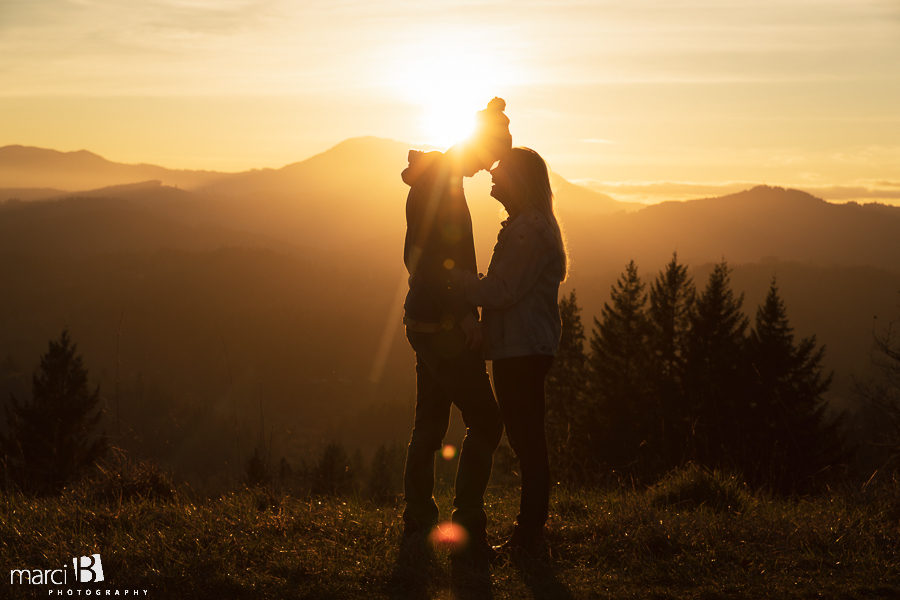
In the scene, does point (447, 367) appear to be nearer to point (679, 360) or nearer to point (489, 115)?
point (489, 115)

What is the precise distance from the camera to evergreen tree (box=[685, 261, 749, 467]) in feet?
109

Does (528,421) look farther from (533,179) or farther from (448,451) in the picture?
(533,179)

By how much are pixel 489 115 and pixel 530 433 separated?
6.87ft

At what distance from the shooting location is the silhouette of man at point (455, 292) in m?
4.84

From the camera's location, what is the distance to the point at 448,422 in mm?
5082

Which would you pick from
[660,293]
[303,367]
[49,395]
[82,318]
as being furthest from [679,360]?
[82,318]

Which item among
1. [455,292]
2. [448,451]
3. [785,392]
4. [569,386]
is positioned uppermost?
[455,292]

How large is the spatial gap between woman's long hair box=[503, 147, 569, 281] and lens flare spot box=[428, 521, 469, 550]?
6.27 ft

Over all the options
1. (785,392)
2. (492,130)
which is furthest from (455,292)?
(785,392)

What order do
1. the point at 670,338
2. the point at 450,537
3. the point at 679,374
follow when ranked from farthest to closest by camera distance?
the point at 670,338 → the point at 679,374 → the point at 450,537

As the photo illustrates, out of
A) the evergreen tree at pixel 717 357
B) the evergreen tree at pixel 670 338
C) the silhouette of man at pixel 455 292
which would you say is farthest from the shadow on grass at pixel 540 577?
the evergreen tree at pixel 670 338

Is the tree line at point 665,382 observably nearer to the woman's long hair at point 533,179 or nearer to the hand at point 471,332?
the woman's long hair at point 533,179

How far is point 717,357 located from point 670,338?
298 centimetres

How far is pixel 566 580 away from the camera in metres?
4.51
